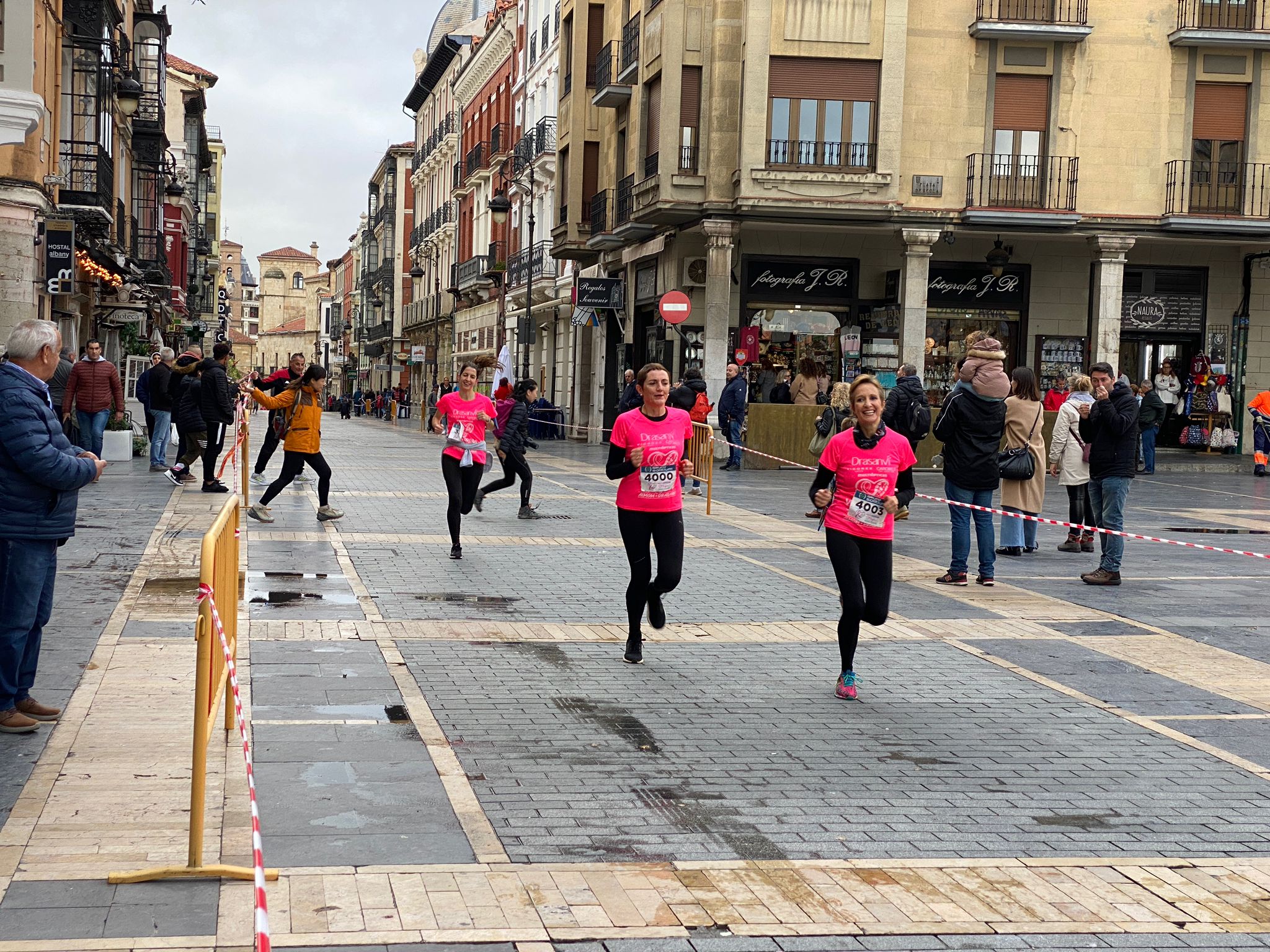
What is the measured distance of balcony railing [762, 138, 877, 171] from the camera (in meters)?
28.1

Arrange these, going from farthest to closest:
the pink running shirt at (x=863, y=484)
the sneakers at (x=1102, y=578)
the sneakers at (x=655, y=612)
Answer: the sneakers at (x=1102, y=578), the sneakers at (x=655, y=612), the pink running shirt at (x=863, y=484)

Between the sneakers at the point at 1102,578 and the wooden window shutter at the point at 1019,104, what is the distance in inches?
723

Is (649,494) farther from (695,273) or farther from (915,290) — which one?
(695,273)

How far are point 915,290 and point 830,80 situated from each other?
14.5ft

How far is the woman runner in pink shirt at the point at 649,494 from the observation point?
8633 millimetres

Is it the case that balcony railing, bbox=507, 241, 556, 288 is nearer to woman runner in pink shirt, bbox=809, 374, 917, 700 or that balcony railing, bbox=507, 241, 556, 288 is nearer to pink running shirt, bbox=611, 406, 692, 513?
pink running shirt, bbox=611, 406, 692, 513

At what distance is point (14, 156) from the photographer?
2506 cm

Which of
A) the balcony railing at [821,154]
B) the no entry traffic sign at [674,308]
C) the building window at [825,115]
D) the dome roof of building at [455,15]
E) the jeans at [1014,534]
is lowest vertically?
the jeans at [1014,534]

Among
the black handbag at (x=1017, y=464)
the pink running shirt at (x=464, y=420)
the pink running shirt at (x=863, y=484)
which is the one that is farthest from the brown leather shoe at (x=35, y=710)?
the black handbag at (x=1017, y=464)

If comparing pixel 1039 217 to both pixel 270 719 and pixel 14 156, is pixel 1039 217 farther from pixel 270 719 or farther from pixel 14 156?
pixel 270 719

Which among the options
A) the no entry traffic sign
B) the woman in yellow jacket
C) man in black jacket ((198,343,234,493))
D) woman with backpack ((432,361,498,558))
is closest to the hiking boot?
woman with backpack ((432,361,498,558))

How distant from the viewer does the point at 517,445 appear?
1666 centimetres

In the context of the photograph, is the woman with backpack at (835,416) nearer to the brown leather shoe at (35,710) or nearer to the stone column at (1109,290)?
the brown leather shoe at (35,710)

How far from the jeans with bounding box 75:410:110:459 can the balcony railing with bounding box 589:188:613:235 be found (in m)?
16.0
